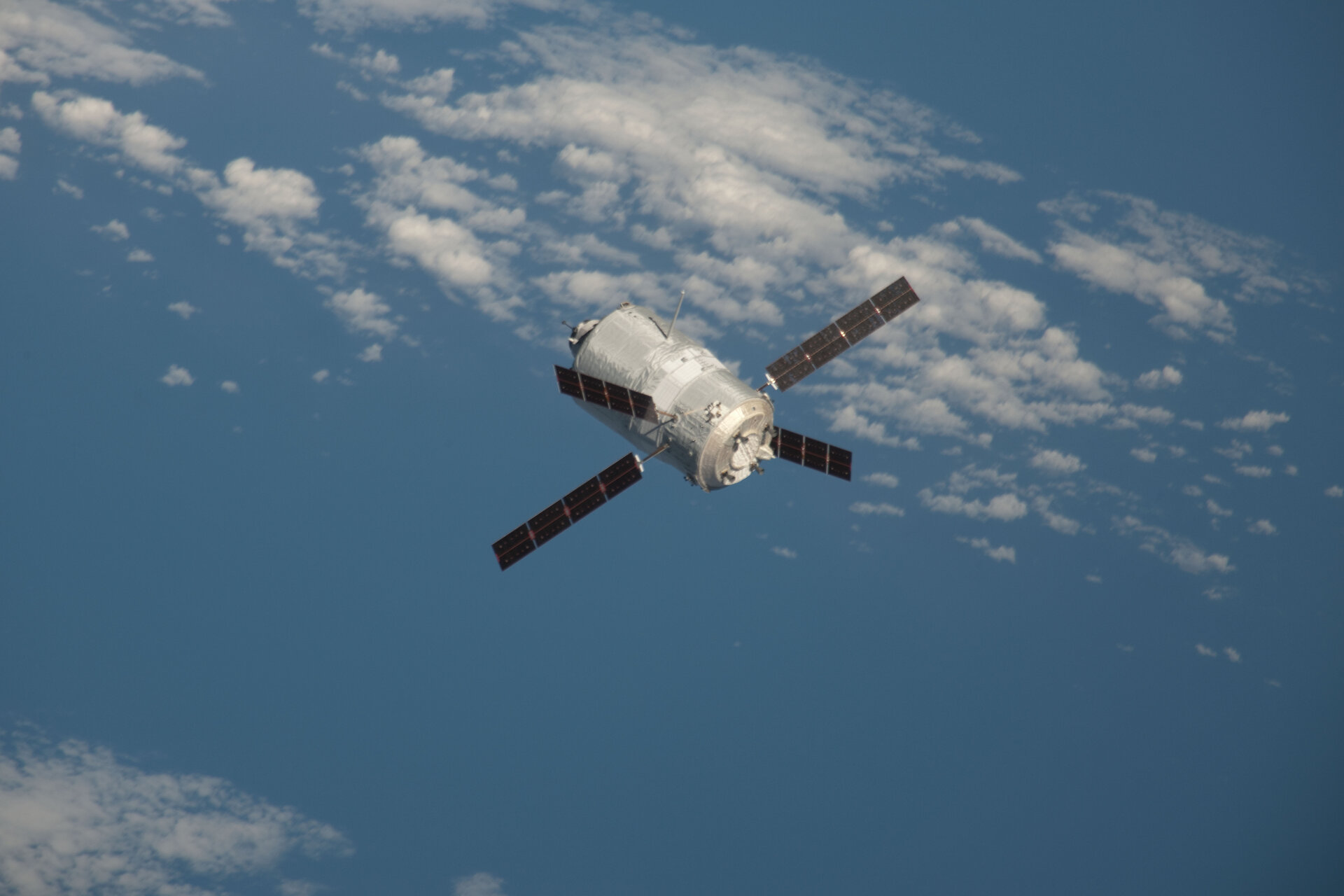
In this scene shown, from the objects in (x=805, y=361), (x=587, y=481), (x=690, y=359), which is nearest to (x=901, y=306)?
(x=805, y=361)

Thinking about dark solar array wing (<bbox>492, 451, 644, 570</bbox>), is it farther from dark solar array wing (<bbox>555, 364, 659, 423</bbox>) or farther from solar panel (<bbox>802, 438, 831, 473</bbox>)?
solar panel (<bbox>802, 438, 831, 473</bbox>)

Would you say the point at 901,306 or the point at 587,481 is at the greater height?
the point at 901,306

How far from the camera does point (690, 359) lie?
64500 millimetres

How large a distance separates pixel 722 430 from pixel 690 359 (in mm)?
5535

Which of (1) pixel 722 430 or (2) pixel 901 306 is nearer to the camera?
(1) pixel 722 430

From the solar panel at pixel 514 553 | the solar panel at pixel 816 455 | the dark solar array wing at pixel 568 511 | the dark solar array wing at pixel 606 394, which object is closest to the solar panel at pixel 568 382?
the dark solar array wing at pixel 606 394

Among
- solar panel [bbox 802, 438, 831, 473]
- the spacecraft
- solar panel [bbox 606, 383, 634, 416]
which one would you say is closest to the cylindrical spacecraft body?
the spacecraft

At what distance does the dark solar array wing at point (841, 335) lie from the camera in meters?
65.5

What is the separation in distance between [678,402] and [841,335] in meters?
11.2

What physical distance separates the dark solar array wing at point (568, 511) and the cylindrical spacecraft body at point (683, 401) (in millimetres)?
2038

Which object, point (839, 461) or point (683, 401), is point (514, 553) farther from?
point (839, 461)

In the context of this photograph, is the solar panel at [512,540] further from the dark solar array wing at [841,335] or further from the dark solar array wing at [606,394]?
the dark solar array wing at [841,335]

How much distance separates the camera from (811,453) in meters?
65.6

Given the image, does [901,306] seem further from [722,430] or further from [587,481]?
[587,481]
